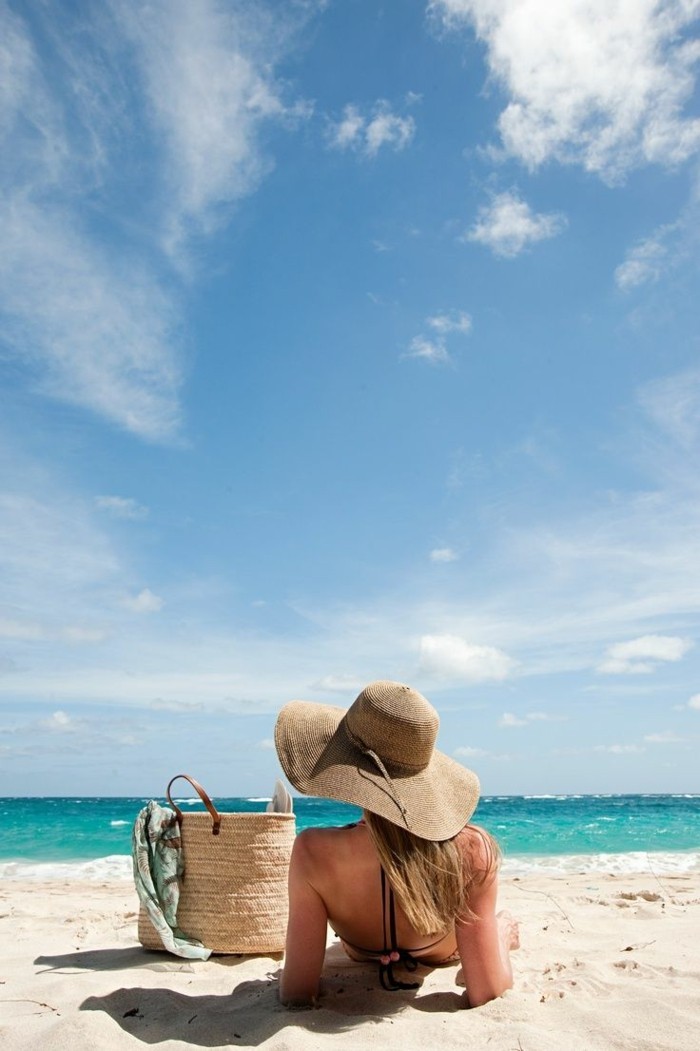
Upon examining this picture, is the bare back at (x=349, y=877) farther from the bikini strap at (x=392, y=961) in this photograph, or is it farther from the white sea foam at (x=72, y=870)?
the white sea foam at (x=72, y=870)

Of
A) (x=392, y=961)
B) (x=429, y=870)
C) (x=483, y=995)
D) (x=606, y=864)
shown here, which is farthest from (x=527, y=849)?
(x=429, y=870)

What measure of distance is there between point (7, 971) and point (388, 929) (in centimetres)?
193

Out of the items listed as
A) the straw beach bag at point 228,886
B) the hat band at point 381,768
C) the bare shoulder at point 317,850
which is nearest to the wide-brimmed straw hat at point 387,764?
the hat band at point 381,768

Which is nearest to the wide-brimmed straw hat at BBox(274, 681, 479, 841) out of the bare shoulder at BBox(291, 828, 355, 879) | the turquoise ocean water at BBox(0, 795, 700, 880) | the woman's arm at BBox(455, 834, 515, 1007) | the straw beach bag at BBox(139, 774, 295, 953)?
the woman's arm at BBox(455, 834, 515, 1007)

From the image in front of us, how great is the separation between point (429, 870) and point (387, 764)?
1.22 feet

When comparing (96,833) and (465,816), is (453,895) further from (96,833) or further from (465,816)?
(96,833)

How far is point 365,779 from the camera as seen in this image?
2.49m

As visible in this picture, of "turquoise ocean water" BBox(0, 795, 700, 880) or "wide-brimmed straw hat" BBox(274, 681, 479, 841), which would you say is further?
"turquoise ocean water" BBox(0, 795, 700, 880)

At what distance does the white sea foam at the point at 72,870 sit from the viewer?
31.7ft

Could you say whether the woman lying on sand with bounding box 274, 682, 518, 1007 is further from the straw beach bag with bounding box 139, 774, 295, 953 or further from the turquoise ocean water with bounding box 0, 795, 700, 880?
the turquoise ocean water with bounding box 0, 795, 700, 880

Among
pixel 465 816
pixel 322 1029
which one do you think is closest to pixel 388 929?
pixel 322 1029

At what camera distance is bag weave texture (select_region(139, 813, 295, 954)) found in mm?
3830

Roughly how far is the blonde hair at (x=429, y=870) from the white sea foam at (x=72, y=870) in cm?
751

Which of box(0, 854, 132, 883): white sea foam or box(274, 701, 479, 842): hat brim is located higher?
box(274, 701, 479, 842): hat brim
